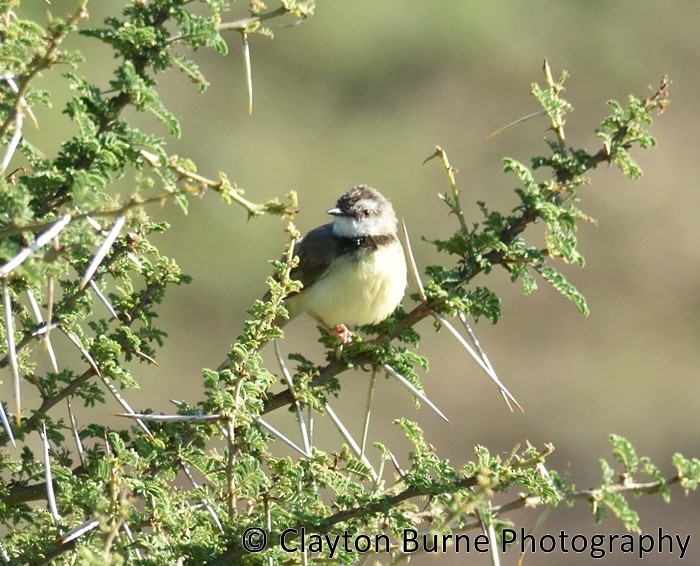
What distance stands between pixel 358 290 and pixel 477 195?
31.2ft

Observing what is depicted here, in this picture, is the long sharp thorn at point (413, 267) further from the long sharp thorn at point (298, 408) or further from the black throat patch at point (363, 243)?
the black throat patch at point (363, 243)

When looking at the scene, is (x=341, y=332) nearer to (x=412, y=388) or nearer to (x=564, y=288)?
(x=412, y=388)

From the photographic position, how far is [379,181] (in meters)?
15.9

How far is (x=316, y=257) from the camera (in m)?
7.15

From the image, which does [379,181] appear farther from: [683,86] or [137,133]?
[137,133]

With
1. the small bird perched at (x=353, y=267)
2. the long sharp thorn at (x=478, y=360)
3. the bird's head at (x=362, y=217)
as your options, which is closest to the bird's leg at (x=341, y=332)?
the small bird perched at (x=353, y=267)

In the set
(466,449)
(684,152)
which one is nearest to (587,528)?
(466,449)

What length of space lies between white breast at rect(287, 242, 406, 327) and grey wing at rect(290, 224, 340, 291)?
0.21 feet

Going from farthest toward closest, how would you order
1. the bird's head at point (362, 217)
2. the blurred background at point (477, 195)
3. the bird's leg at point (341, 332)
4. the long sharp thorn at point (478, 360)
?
the blurred background at point (477, 195) < the bird's head at point (362, 217) < the bird's leg at point (341, 332) < the long sharp thorn at point (478, 360)

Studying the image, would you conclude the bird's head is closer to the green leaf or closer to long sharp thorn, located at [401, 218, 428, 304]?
long sharp thorn, located at [401, 218, 428, 304]

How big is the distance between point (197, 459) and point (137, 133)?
45.3 inches

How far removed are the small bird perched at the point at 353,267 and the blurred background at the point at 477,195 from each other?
5.90 meters

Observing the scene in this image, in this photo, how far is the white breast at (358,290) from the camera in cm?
661

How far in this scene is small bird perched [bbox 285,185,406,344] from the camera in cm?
663
